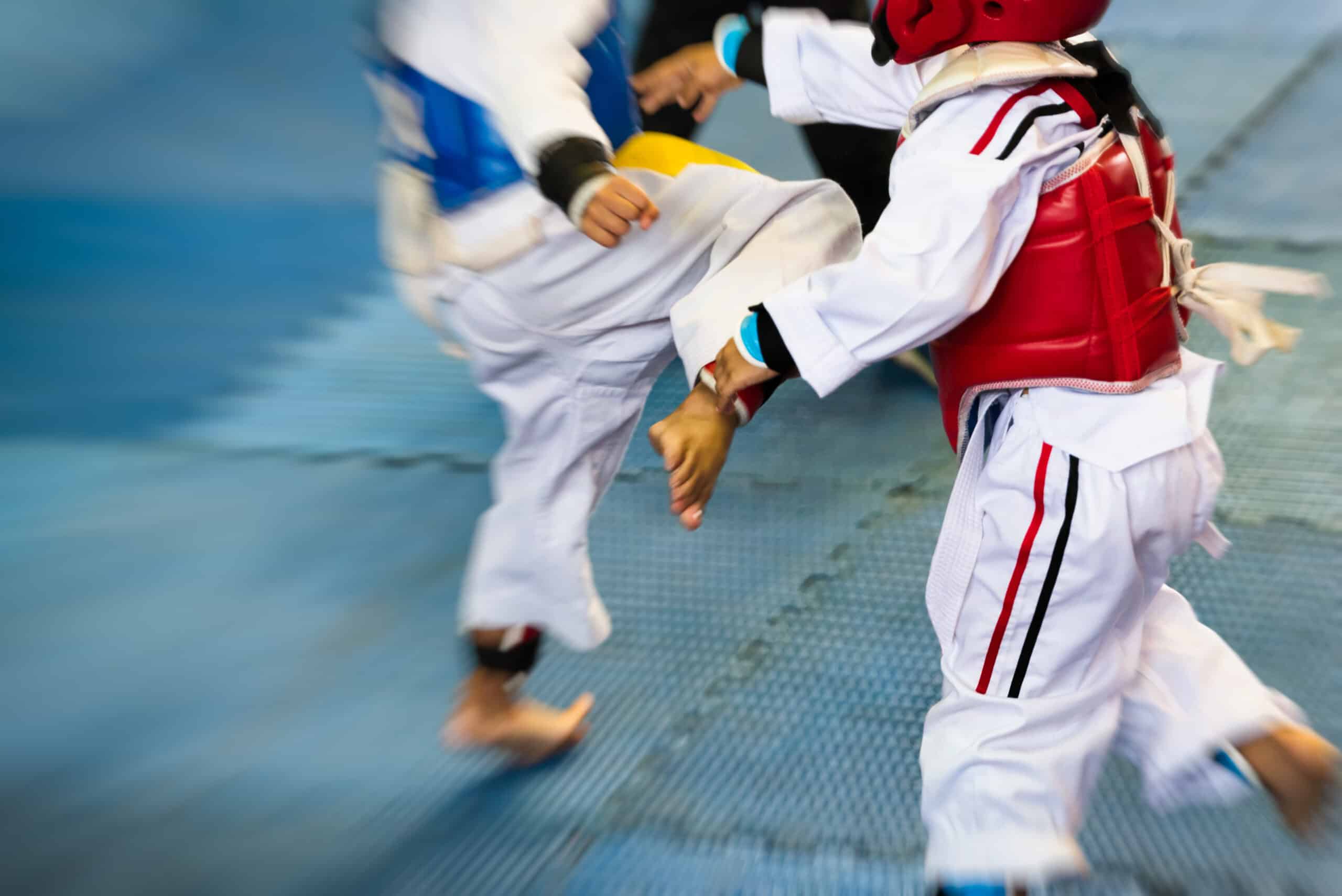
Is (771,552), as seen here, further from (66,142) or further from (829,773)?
(66,142)

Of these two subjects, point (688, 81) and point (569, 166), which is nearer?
point (569, 166)

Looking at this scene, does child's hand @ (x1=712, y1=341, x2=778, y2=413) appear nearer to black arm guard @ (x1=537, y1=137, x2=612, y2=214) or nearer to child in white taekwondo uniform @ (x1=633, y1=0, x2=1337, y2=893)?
child in white taekwondo uniform @ (x1=633, y1=0, x2=1337, y2=893)

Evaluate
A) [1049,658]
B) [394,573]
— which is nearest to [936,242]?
[1049,658]

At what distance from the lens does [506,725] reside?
1387 millimetres

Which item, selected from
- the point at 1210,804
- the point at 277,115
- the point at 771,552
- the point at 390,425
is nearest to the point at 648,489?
the point at 771,552

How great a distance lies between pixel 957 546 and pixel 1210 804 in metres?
0.49

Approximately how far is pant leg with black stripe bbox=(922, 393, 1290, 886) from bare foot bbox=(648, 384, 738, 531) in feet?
0.73

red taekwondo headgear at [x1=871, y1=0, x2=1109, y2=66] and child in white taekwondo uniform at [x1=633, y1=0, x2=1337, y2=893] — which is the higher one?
red taekwondo headgear at [x1=871, y1=0, x2=1109, y2=66]

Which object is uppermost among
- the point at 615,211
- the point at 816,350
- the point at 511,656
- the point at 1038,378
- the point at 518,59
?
the point at 518,59

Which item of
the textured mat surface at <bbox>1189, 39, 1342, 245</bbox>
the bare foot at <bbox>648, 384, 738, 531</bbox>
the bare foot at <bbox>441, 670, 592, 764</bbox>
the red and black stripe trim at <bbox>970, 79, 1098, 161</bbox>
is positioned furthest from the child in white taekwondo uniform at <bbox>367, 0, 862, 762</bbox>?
the textured mat surface at <bbox>1189, 39, 1342, 245</bbox>

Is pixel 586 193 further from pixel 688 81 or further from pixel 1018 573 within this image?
pixel 1018 573

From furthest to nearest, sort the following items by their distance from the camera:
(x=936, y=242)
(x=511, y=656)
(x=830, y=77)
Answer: (x=511, y=656)
(x=830, y=77)
(x=936, y=242)

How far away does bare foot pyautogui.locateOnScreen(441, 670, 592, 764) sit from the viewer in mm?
1373

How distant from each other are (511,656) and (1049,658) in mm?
613
